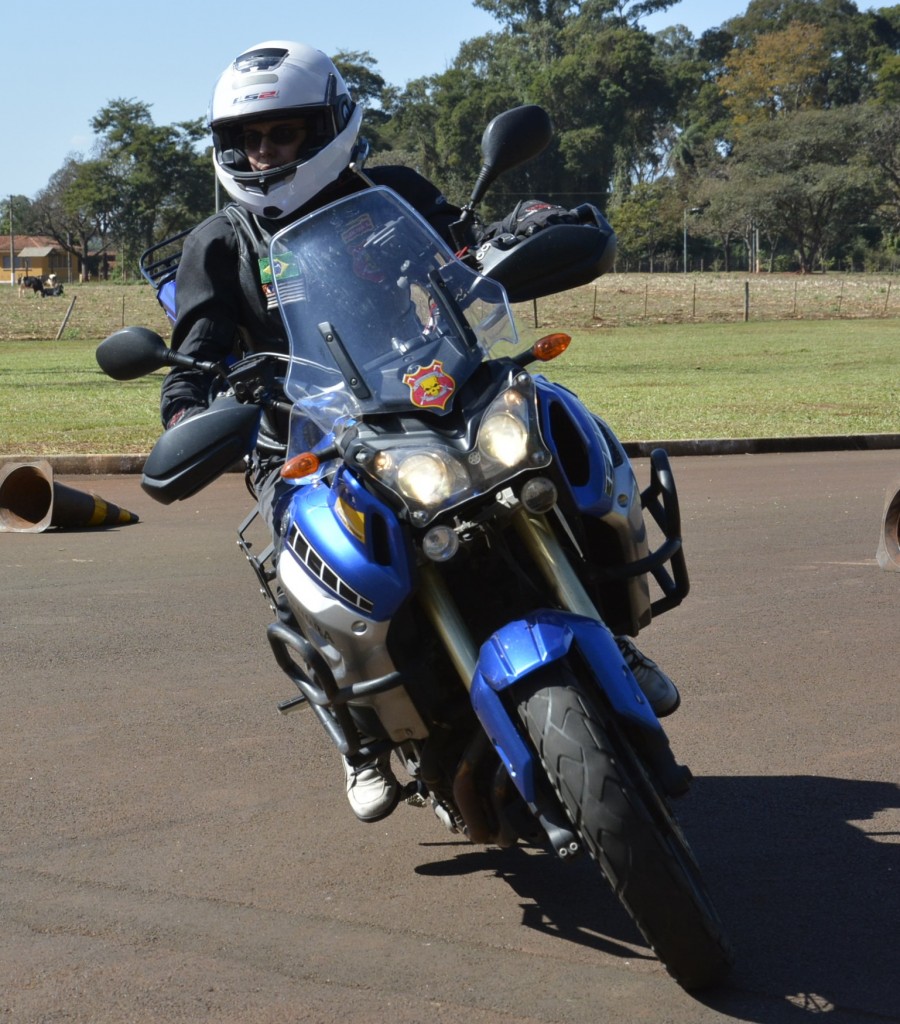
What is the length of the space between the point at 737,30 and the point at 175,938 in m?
138

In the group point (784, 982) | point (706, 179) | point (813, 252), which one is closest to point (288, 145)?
point (784, 982)

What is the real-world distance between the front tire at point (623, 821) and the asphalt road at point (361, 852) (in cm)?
22

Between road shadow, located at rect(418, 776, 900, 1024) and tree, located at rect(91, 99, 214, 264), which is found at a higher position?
road shadow, located at rect(418, 776, 900, 1024)

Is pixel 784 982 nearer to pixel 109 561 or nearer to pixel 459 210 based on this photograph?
pixel 459 210

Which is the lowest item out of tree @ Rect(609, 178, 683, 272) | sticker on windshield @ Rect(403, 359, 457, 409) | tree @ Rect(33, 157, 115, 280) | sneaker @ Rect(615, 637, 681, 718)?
tree @ Rect(609, 178, 683, 272)

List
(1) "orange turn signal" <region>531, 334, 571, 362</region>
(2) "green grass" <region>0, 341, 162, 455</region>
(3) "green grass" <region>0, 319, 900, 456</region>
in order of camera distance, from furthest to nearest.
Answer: (3) "green grass" <region>0, 319, 900, 456</region> → (2) "green grass" <region>0, 341, 162, 455</region> → (1) "orange turn signal" <region>531, 334, 571, 362</region>

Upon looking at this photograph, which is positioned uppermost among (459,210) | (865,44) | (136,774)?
(459,210)

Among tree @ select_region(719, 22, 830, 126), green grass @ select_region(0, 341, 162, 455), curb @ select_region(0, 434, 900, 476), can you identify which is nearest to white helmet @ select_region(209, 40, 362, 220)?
curb @ select_region(0, 434, 900, 476)

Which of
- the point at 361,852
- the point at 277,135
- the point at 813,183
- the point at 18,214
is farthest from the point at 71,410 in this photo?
the point at 18,214

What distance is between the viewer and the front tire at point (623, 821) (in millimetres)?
3266

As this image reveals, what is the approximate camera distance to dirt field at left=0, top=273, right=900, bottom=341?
46750 millimetres

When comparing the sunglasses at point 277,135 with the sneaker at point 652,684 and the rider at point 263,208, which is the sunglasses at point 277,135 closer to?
the rider at point 263,208

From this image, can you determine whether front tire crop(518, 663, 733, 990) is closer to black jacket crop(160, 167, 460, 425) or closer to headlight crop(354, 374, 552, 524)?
headlight crop(354, 374, 552, 524)

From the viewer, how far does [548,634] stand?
3.44 metres
